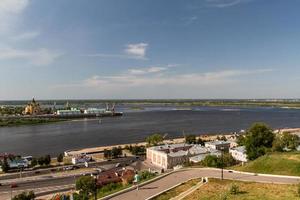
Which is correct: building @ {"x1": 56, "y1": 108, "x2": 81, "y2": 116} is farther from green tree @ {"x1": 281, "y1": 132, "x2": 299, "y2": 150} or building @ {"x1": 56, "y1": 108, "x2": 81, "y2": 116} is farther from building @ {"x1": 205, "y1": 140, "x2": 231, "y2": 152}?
green tree @ {"x1": 281, "y1": 132, "x2": 299, "y2": 150}

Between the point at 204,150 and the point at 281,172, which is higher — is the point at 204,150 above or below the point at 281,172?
below

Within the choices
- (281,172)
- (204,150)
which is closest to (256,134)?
(204,150)

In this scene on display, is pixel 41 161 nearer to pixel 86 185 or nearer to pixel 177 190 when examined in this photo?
pixel 86 185

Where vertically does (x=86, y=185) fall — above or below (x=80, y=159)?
above

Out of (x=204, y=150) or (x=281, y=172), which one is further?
(x=204, y=150)

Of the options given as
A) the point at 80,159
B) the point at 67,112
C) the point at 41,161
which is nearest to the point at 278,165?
the point at 80,159

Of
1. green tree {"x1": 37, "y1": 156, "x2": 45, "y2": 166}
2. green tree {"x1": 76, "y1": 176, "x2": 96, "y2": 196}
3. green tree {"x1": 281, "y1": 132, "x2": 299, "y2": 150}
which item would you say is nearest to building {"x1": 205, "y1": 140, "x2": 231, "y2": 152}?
green tree {"x1": 281, "y1": 132, "x2": 299, "y2": 150}

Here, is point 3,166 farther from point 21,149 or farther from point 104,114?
point 104,114
